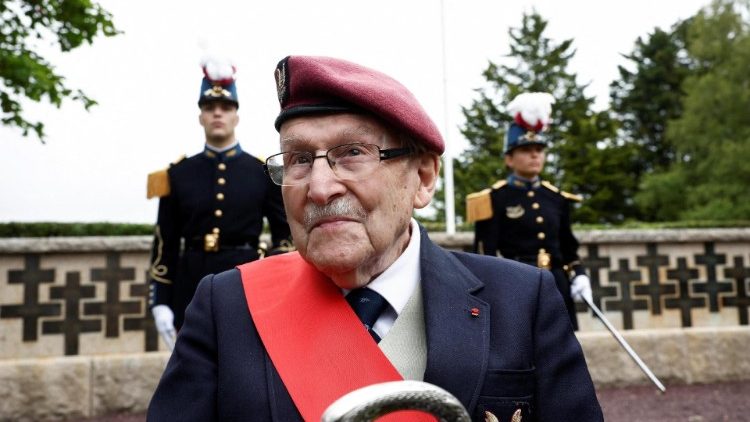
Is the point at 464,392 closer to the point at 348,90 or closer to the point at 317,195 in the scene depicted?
the point at 317,195

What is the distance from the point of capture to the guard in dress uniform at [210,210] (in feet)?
14.5

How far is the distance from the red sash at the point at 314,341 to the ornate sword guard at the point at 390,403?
686mm

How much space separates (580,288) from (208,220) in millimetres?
2881

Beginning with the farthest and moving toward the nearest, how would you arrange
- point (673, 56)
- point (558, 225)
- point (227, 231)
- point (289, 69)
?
1. point (673, 56)
2. point (558, 225)
3. point (227, 231)
4. point (289, 69)

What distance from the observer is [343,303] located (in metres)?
1.74

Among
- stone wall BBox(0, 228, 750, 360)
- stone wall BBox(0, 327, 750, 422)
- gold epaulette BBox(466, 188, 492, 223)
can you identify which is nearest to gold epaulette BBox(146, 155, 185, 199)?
stone wall BBox(0, 228, 750, 360)

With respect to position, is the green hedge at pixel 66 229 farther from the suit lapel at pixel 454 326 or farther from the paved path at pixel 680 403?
the suit lapel at pixel 454 326

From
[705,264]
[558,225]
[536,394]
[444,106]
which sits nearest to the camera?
[536,394]

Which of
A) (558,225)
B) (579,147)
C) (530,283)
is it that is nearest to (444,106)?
(558,225)

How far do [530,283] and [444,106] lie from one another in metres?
10.9

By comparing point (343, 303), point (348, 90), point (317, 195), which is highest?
point (348, 90)

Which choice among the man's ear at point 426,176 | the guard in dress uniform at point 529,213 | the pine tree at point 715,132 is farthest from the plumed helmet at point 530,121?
the pine tree at point 715,132

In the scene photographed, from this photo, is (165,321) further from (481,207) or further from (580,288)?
(580,288)

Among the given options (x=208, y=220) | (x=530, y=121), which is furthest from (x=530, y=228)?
(x=208, y=220)
